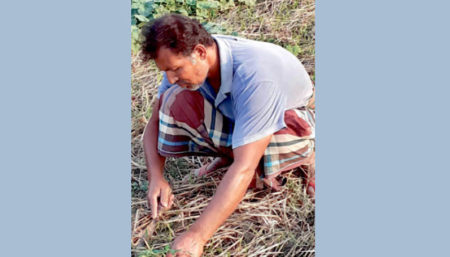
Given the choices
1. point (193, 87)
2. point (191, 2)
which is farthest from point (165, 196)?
point (191, 2)

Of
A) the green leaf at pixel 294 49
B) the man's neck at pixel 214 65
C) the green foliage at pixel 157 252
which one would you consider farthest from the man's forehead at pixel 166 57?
the green foliage at pixel 157 252

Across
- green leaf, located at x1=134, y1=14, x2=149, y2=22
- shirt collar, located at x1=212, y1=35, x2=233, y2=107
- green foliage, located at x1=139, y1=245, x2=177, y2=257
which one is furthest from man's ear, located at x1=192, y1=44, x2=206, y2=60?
green foliage, located at x1=139, y1=245, x2=177, y2=257

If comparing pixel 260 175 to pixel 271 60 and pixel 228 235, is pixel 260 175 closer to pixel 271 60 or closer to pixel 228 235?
pixel 228 235

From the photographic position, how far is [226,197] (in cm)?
304

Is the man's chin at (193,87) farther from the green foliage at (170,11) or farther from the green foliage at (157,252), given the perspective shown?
the green foliage at (157,252)

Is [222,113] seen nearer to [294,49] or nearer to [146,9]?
[294,49]

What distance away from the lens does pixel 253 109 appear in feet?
10.0

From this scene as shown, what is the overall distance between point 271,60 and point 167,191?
0.96 meters

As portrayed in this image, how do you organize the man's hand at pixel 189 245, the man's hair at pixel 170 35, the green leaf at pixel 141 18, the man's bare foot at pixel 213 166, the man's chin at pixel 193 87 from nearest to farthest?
the man's hair at pixel 170 35
the man's hand at pixel 189 245
the man's chin at pixel 193 87
the green leaf at pixel 141 18
the man's bare foot at pixel 213 166

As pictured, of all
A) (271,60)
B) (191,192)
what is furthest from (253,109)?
(191,192)

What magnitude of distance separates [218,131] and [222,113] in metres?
0.10

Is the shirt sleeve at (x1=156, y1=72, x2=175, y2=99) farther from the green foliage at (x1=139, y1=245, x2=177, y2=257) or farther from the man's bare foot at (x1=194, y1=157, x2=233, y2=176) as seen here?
the green foliage at (x1=139, y1=245, x2=177, y2=257)

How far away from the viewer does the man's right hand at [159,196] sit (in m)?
3.46

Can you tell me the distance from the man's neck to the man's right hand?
68 centimetres
